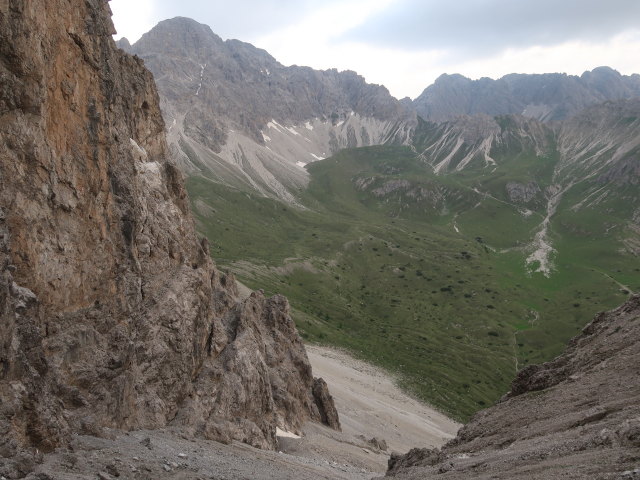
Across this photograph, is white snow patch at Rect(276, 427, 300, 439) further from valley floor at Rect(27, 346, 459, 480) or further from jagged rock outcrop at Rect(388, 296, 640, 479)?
jagged rock outcrop at Rect(388, 296, 640, 479)

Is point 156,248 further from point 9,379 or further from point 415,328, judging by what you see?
point 415,328

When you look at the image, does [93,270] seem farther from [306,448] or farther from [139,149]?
[306,448]

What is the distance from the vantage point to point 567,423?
3050 centimetres

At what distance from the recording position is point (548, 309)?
620ft

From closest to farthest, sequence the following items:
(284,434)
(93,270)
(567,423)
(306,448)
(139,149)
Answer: (567,423)
(93,270)
(306,448)
(139,149)
(284,434)

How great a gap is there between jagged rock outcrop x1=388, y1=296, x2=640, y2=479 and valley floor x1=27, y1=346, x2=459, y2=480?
883cm

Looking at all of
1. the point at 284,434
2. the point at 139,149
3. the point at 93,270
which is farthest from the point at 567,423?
the point at 139,149

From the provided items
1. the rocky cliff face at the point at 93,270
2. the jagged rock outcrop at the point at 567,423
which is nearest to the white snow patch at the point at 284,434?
the rocky cliff face at the point at 93,270

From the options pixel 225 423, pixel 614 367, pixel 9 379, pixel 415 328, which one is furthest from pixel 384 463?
pixel 415 328

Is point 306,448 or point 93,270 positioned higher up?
point 93,270

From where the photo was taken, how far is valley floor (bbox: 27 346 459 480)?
24.9m

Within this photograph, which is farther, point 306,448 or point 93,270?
point 306,448

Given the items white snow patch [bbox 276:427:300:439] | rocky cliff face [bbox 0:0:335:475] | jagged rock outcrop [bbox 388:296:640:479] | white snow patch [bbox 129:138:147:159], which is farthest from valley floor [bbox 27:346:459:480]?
white snow patch [bbox 129:138:147:159]

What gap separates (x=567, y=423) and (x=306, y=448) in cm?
2799
